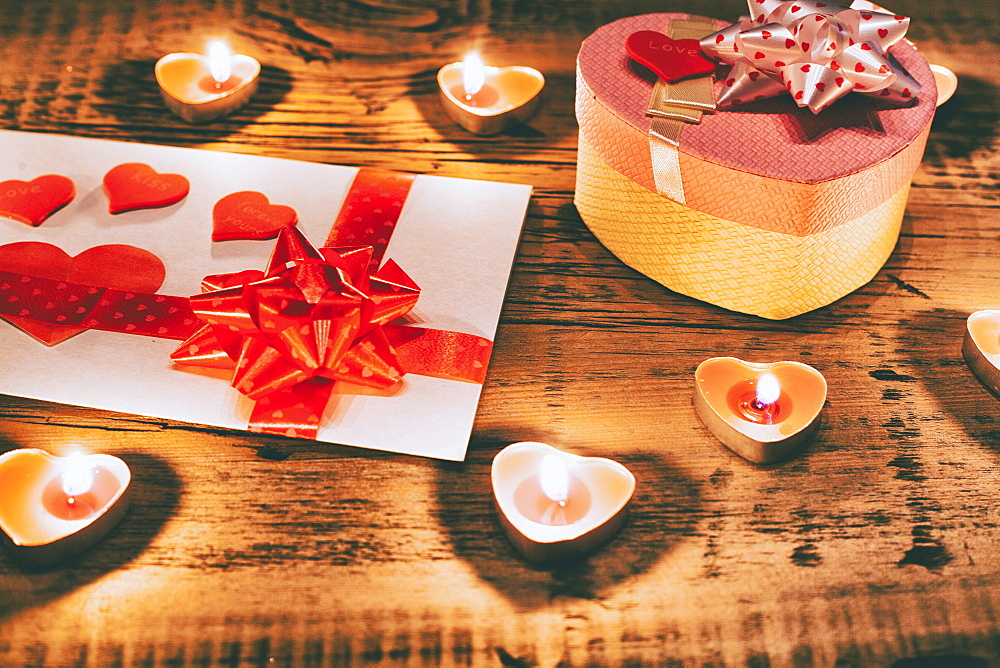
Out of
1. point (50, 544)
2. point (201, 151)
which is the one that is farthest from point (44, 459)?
point (201, 151)

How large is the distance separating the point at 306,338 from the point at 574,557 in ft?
1.13

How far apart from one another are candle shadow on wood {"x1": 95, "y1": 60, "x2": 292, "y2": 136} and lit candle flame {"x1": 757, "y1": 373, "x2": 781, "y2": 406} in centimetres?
87

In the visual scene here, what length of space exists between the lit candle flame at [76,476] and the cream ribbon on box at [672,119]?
0.68m

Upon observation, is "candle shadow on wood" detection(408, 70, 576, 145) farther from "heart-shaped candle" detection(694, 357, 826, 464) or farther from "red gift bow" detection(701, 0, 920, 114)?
"heart-shaped candle" detection(694, 357, 826, 464)

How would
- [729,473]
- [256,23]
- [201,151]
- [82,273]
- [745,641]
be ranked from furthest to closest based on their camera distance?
[256,23]
[201,151]
[82,273]
[729,473]
[745,641]

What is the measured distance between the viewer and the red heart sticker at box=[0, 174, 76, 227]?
42.1 inches

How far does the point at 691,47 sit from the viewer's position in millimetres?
1004

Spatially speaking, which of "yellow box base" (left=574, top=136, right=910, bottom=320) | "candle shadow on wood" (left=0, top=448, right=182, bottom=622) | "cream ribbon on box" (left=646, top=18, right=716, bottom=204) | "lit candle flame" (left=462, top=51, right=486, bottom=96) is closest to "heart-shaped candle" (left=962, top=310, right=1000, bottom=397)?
"yellow box base" (left=574, top=136, right=910, bottom=320)

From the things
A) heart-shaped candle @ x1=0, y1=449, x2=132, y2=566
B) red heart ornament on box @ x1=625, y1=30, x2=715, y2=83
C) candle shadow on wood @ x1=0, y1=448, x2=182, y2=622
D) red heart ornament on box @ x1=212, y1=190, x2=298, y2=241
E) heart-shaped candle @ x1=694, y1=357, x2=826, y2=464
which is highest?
red heart ornament on box @ x1=625, y1=30, x2=715, y2=83

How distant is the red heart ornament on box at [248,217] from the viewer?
1.06m

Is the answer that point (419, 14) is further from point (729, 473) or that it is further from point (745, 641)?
point (745, 641)

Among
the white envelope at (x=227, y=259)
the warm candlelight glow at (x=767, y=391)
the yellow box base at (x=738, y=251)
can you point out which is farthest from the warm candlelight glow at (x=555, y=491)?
the yellow box base at (x=738, y=251)

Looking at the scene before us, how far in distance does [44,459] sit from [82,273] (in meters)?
0.30

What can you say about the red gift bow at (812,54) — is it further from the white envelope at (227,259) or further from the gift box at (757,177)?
the white envelope at (227,259)
